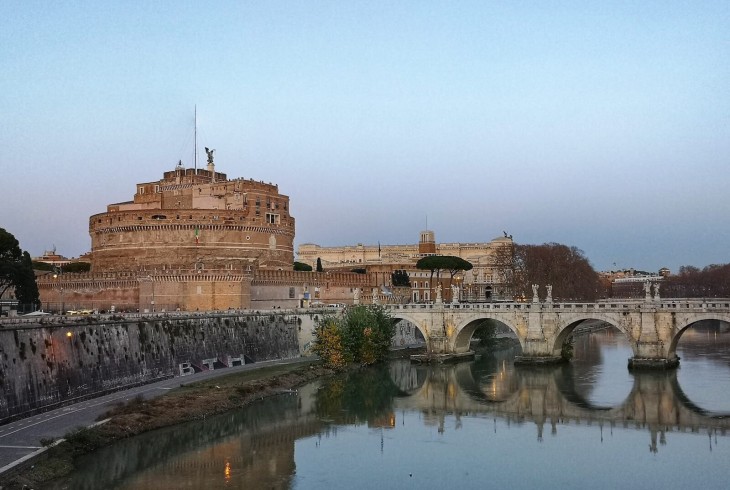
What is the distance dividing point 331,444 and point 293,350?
22.4 meters

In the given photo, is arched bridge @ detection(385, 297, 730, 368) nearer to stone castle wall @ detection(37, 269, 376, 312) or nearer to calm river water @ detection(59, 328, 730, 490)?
calm river water @ detection(59, 328, 730, 490)

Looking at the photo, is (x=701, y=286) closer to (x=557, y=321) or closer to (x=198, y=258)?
(x=557, y=321)

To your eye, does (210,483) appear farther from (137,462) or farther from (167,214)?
(167,214)

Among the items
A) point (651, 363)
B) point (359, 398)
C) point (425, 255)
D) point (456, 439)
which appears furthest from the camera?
point (425, 255)

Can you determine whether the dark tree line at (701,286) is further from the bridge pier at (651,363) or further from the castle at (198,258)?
the bridge pier at (651,363)

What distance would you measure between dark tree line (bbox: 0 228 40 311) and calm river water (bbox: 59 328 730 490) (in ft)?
55.3

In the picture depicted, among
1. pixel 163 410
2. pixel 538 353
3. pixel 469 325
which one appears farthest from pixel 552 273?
pixel 163 410

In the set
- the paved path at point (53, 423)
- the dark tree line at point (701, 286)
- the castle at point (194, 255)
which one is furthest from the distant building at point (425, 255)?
the paved path at point (53, 423)

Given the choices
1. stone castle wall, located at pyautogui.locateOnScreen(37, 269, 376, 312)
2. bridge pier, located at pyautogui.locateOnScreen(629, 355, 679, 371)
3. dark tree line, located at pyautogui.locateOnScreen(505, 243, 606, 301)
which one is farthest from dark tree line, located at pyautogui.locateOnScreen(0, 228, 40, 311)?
dark tree line, located at pyautogui.locateOnScreen(505, 243, 606, 301)

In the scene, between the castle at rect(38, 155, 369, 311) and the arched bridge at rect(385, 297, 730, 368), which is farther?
the castle at rect(38, 155, 369, 311)

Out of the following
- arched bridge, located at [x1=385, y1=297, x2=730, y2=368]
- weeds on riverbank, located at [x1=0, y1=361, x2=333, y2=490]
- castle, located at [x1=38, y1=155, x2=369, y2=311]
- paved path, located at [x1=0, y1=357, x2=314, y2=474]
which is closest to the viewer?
weeds on riverbank, located at [x1=0, y1=361, x2=333, y2=490]

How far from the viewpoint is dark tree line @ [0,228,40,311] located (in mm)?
42469

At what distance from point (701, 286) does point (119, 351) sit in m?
103

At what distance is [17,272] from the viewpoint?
43062 millimetres
